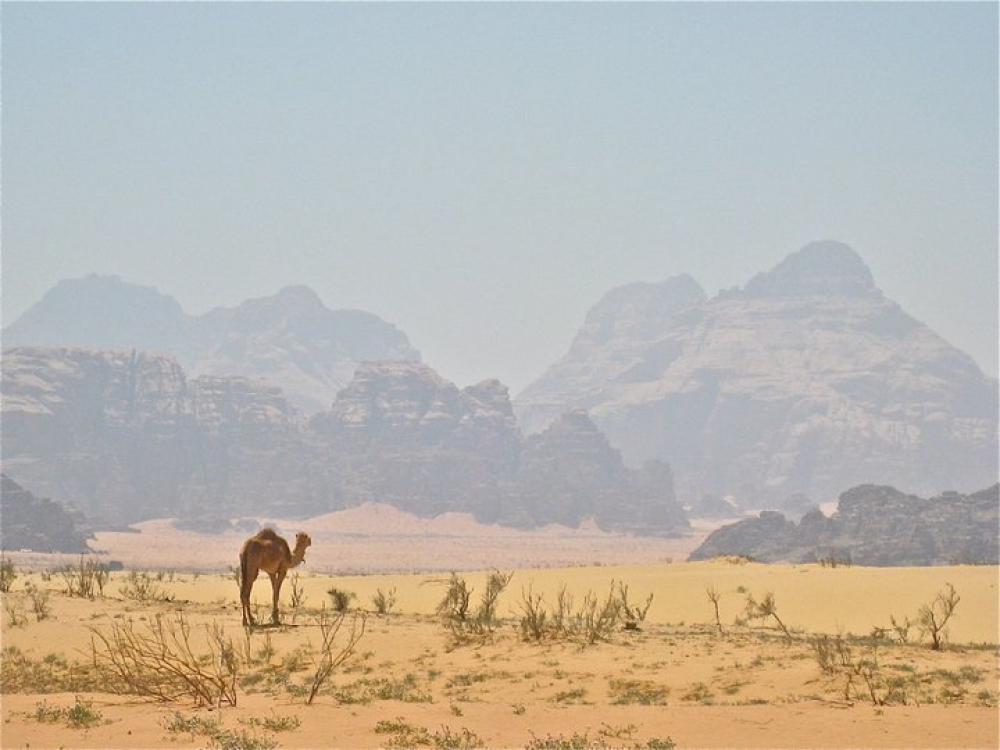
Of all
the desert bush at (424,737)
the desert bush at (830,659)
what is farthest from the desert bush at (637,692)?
the desert bush at (424,737)

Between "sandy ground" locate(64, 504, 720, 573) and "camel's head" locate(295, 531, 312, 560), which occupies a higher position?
"camel's head" locate(295, 531, 312, 560)

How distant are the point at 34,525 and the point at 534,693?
11172 cm

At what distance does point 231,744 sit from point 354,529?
7136 inches

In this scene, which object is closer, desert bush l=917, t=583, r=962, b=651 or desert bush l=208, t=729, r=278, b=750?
desert bush l=208, t=729, r=278, b=750

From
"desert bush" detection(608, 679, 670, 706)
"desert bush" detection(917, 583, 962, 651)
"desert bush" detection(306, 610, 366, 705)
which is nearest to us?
"desert bush" detection(306, 610, 366, 705)

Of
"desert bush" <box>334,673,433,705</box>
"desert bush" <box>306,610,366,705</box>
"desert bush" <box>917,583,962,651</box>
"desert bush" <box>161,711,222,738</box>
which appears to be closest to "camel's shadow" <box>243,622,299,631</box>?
"desert bush" <box>306,610,366,705</box>

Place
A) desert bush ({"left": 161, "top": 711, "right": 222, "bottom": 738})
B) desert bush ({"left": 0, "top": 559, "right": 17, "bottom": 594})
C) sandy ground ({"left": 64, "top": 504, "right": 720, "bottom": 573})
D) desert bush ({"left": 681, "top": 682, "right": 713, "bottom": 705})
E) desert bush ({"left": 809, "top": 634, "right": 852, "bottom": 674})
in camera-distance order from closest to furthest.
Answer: desert bush ({"left": 161, "top": 711, "right": 222, "bottom": 738}) → desert bush ({"left": 681, "top": 682, "right": 713, "bottom": 705}) → desert bush ({"left": 809, "top": 634, "right": 852, "bottom": 674}) → desert bush ({"left": 0, "top": 559, "right": 17, "bottom": 594}) → sandy ground ({"left": 64, "top": 504, "right": 720, "bottom": 573})

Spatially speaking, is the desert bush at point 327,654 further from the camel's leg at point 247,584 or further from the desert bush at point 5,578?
the desert bush at point 5,578

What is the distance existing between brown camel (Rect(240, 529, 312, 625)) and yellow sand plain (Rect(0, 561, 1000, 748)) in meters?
0.70

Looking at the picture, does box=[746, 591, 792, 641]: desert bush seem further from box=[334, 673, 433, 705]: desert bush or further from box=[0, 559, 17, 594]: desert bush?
box=[0, 559, 17, 594]: desert bush

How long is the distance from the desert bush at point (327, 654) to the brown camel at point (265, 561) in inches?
47.3

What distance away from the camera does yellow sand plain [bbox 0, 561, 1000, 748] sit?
1249 cm

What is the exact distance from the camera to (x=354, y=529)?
190 metres

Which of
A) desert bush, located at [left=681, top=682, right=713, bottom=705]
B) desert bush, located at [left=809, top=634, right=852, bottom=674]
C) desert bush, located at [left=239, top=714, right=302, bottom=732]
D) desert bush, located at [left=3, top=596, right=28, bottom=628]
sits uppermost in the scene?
desert bush, located at [left=3, top=596, right=28, bottom=628]
